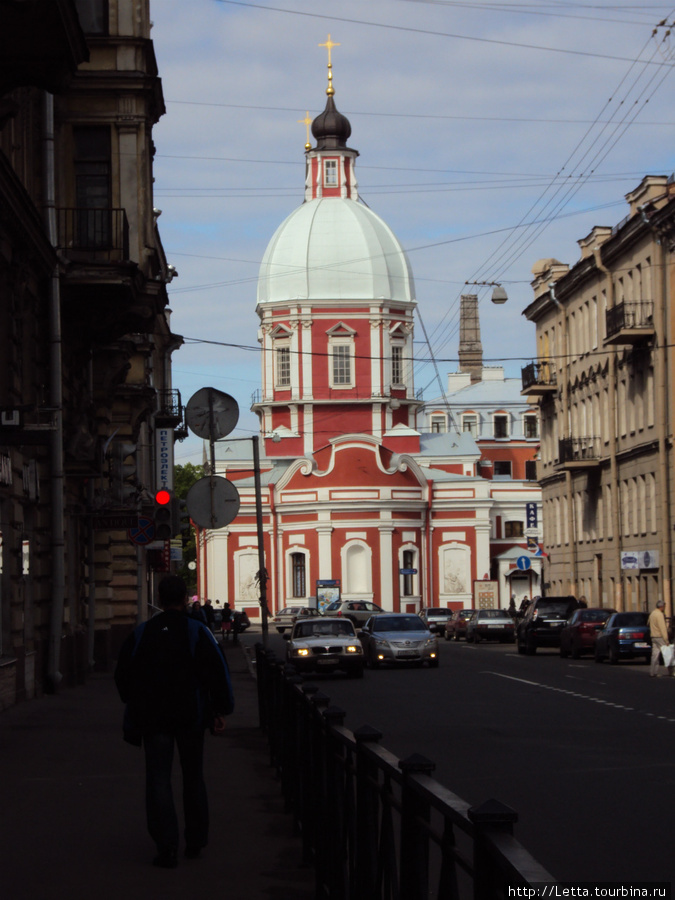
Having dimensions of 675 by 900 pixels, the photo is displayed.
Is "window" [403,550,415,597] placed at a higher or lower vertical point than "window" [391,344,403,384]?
lower

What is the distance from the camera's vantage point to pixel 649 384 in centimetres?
5041

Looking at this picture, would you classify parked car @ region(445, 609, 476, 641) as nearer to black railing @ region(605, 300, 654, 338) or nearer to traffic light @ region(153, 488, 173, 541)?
A: black railing @ region(605, 300, 654, 338)

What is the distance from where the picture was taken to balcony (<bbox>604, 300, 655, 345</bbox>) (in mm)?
49219

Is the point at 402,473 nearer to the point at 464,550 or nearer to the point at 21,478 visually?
the point at 464,550

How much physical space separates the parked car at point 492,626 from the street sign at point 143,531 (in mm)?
34021

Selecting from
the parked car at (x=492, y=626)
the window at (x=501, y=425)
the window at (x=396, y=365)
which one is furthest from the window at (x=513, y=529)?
the parked car at (x=492, y=626)

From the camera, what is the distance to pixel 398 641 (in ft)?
122

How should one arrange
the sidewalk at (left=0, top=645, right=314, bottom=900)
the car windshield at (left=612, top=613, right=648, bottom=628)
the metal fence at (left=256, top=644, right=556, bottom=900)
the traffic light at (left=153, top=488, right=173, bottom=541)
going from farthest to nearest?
the car windshield at (left=612, top=613, right=648, bottom=628) < the traffic light at (left=153, top=488, right=173, bottom=541) < the sidewalk at (left=0, top=645, right=314, bottom=900) < the metal fence at (left=256, top=644, right=556, bottom=900)

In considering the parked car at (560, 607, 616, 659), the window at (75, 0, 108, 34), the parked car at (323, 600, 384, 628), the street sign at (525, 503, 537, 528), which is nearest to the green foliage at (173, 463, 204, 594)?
the parked car at (323, 600, 384, 628)

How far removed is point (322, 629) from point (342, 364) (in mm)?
59329

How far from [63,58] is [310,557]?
77132mm

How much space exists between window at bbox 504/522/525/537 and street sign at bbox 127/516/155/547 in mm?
73644

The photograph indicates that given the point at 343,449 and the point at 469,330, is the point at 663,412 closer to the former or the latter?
the point at 343,449

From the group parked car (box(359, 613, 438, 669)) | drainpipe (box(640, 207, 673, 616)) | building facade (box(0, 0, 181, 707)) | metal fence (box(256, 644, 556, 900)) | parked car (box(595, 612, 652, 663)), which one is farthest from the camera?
drainpipe (box(640, 207, 673, 616))
